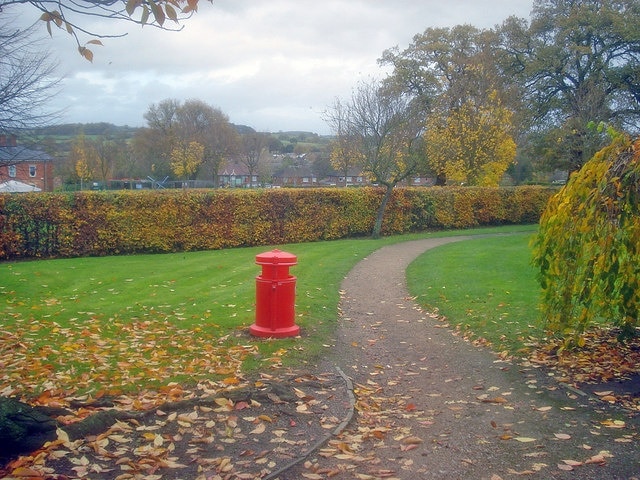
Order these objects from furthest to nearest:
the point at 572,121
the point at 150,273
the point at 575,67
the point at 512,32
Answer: the point at 512,32 → the point at 575,67 → the point at 572,121 → the point at 150,273

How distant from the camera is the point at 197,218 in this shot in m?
22.1

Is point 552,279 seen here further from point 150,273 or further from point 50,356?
point 150,273

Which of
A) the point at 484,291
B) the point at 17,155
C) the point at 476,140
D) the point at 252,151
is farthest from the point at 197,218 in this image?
the point at 252,151

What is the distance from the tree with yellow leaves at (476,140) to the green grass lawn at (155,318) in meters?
18.5

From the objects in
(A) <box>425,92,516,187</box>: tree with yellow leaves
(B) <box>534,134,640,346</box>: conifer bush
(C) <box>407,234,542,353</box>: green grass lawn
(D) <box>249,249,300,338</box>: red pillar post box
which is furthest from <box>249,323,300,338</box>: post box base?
(A) <box>425,92,516,187</box>: tree with yellow leaves

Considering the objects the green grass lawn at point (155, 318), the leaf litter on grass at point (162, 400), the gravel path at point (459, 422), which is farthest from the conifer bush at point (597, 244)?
the leaf litter on grass at point (162, 400)

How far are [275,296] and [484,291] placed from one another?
5064 millimetres

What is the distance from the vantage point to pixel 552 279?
23.3ft

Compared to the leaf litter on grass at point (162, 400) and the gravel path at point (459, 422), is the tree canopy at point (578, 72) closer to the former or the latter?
the gravel path at point (459, 422)

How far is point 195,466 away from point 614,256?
4495mm

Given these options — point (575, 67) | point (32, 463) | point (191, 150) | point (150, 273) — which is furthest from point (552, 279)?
point (191, 150)

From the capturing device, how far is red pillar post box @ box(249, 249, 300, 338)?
8398 millimetres

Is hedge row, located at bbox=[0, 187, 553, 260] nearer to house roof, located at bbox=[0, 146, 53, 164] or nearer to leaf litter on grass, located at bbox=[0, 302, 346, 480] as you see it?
house roof, located at bbox=[0, 146, 53, 164]

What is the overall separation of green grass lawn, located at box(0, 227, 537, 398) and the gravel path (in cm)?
98
